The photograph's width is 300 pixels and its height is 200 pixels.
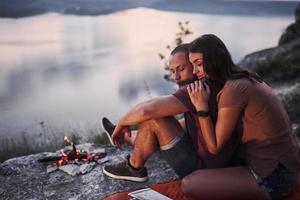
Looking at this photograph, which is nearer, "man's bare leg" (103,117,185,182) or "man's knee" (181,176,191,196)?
"man's knee" (181,176,191,196)

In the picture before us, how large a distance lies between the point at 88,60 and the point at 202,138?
44.2 feet

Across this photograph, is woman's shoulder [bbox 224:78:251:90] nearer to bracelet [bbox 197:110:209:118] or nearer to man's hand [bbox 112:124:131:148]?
bracelet [bbox 197:110:209:118]

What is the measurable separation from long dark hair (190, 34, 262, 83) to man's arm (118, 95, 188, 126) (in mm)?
368

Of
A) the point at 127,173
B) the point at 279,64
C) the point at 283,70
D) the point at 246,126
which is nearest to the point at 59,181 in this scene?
the point at 127,173

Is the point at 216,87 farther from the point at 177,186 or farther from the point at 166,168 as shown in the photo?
the point at 166,168

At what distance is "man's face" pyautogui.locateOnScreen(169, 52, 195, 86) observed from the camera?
3676mm

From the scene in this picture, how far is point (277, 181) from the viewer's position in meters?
3.13

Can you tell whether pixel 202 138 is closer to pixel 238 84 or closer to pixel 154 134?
pixel 154 134

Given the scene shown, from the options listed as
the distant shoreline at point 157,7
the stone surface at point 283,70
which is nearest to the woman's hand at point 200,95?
the stone surface at point 283,70

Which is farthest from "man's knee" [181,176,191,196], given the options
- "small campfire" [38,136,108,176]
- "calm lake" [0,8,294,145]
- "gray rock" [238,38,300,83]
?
"gray rock" [238,38,300,83]

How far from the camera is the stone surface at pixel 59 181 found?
159 inches

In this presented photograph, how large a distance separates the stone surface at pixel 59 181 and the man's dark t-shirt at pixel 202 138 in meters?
0.78

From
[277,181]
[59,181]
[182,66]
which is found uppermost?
[182,66]

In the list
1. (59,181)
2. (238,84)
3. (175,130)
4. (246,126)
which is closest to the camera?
(238,84)
